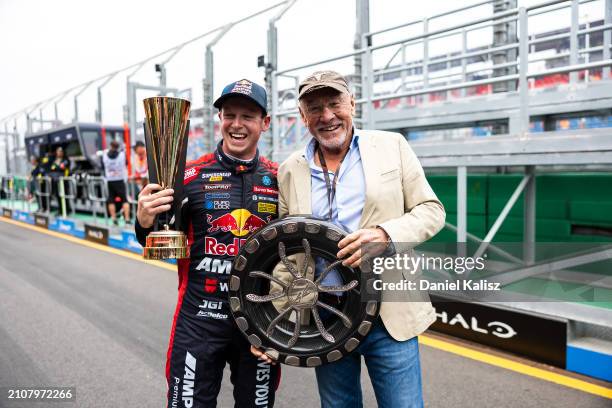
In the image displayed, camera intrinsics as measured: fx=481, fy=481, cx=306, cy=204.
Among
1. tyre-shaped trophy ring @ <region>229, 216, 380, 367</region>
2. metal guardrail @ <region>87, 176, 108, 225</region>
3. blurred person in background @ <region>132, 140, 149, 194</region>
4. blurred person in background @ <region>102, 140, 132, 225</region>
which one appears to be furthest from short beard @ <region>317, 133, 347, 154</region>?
blurred person in background @ <region>102, 140, 132, 225</region>

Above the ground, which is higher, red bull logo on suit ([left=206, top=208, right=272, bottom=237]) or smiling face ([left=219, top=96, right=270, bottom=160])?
smiling face ([left=219, top=96, right=270, bottom=160])

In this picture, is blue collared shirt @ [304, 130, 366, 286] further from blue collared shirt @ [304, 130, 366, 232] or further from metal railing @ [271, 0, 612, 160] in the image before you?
metal railing @ [271, 0, 612, 160]

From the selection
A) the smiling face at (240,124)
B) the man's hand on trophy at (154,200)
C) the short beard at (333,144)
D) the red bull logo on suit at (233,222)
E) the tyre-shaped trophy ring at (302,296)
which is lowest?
the tyre-shaped trophy ring at (302,296)

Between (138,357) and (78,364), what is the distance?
410 millimetres

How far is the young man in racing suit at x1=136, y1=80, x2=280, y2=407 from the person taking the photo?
1803 millimetres

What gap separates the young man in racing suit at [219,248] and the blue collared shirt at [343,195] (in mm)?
273

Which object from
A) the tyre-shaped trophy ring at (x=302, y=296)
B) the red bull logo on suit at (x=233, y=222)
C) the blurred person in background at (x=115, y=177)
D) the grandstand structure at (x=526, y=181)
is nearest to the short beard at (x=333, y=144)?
the tyre-shaped trophy ring at (x=302, y=296)

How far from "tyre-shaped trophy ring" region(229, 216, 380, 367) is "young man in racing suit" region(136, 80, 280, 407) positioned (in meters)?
0.24

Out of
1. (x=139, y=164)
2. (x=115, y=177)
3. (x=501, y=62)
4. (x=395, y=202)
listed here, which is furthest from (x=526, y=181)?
(x=115, y=177)

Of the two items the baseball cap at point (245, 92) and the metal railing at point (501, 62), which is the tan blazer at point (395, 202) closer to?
the baseball cap at point (245, 92)

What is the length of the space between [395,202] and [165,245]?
0.79 metres

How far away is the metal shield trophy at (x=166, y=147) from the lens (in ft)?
5.17

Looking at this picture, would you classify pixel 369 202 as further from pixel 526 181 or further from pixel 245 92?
pixel 526 181

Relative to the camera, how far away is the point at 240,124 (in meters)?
1.82
